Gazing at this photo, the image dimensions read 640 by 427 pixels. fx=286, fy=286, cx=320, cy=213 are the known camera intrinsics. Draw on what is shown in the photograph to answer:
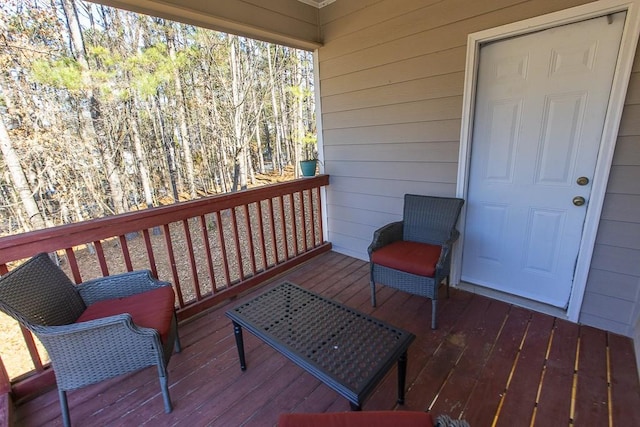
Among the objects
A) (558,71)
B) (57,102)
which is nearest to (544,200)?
(558,71)

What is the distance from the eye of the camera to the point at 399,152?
2705 millimetres

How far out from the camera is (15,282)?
1.33 m

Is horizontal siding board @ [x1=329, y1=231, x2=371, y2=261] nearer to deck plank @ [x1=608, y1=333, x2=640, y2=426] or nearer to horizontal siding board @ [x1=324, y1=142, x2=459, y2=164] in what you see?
horizontal siding board @ [x1=324, y1=142, x2=459, y2=164]

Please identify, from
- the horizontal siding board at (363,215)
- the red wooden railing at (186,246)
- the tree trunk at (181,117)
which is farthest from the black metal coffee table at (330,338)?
the tree trunk at (181,117)

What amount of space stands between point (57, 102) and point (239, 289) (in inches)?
134

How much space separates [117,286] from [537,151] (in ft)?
9.76

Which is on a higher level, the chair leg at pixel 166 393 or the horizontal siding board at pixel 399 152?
the horizontal siding board at pixel 399 152

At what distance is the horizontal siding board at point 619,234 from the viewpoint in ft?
5.75

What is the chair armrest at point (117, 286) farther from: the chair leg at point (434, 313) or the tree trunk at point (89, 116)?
the tree trunk at point (89, 116)

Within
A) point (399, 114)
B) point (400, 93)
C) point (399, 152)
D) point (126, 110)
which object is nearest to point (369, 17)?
point (400, 93)

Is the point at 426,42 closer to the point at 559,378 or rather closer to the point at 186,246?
the point at 559,378

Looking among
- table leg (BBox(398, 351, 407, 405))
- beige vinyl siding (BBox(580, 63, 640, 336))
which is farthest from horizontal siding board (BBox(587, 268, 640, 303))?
table leg (BBox(398, 351, 407, 405))

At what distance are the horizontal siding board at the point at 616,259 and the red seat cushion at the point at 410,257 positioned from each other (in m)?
0.98

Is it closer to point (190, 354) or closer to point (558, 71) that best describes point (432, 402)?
point (190, 354)
